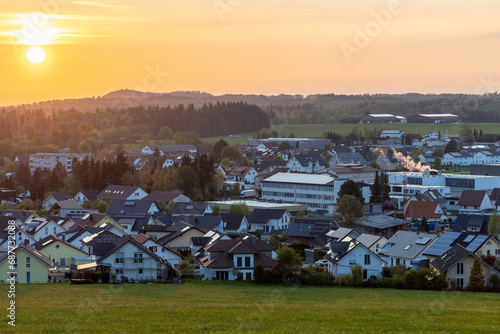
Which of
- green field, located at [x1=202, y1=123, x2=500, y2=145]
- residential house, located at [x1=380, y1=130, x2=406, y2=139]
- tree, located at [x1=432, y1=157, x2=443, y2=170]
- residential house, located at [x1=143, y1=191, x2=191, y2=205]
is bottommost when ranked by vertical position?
residential house, located at [x1=143, y1=191, x2=191, y2=205]

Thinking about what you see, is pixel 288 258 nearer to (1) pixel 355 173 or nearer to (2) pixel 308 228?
(2) pixel 308 228

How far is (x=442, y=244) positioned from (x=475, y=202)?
74.5ft

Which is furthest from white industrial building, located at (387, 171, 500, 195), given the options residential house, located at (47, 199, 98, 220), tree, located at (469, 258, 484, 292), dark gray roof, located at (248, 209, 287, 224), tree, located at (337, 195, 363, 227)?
tree, located at (469, 258, 484, 292)

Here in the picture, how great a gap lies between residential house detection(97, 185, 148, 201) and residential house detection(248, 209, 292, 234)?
11000mm

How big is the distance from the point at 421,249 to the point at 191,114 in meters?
96.5

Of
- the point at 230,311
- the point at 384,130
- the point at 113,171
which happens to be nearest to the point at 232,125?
the point at 384,130

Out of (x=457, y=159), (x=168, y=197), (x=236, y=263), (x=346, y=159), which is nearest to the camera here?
(x=236, y=263)

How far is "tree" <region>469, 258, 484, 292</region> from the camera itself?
20.3m

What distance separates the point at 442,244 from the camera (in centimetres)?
2622

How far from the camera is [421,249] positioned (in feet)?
86.8

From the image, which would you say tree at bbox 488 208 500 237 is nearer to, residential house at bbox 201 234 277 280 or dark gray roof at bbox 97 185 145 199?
residential house at bbox 201 234 277 280

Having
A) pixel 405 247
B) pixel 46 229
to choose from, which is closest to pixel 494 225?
pixel 405 247

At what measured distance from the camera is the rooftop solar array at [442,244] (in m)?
25.6

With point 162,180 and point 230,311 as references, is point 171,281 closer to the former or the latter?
point 230,311
